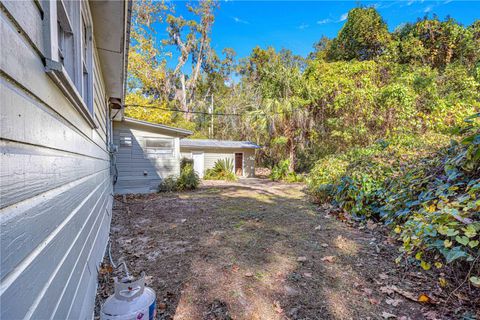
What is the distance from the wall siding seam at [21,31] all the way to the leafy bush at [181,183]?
29.2ft

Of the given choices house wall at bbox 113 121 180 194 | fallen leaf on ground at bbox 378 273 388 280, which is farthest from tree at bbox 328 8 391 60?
fallen leaf on ground at bbox 378 273 388 280

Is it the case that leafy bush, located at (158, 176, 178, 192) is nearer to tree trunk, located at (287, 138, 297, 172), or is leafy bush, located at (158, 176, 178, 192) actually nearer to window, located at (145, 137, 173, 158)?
window, located at (145, 137, 173, 158)

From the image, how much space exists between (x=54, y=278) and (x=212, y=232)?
3.33 meters

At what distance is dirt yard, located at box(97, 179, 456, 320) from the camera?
87.5 inches

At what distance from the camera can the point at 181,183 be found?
32.2ft

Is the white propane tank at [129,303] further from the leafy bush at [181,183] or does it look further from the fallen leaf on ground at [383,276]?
the leafy bush at [181,183]

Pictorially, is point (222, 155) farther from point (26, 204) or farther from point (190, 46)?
point (26, 204)

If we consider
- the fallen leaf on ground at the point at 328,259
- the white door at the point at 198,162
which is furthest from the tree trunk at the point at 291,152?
the fallen leaf on ground at the point at 328,259

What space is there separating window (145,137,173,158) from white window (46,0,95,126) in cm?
680

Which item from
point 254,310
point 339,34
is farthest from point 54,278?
point 339,34

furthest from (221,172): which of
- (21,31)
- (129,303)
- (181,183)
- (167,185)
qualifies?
(21,31)

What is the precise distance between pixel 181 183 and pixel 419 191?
26.0 ft

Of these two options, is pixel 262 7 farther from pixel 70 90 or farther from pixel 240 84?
pixel 70 90

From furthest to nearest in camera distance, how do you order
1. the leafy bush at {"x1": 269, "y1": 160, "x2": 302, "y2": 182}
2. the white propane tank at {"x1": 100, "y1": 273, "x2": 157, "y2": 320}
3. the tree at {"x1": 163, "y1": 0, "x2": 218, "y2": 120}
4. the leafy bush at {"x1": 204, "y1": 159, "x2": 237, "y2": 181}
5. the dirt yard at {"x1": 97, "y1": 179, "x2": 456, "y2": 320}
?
the tree at {"x1": 163, "y1": 0, "x2": 218, "y2": 120} < the leafy bush at {"x1": 204, "y1": 159, "x2": 237, "y2": 181} < the leafy bush at {"x1": 269, "y1": 160, "x2": 302, "y2": 182} < the dirt yard at {"x1": 97, "y1": 179, "x2": 456, "y2": 320} < the white propane tank at {"x1": 100, "y1": 273, "x2": 157, "y2": 320}
